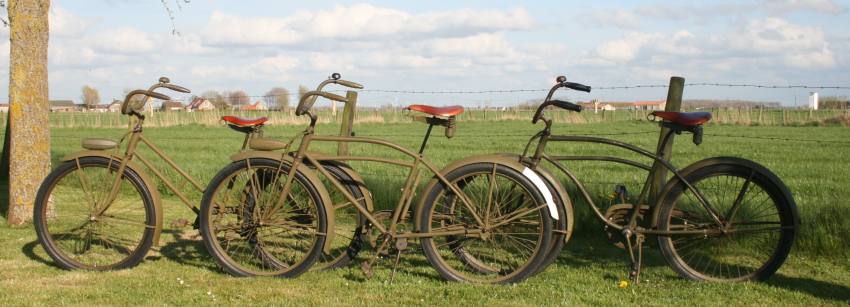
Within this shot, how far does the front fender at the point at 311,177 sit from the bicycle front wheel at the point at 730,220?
2101mm

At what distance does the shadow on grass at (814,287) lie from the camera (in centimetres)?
491

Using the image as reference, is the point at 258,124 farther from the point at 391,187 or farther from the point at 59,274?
the point at 391,187

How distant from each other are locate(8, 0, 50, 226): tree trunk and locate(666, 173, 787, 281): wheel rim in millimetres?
5383

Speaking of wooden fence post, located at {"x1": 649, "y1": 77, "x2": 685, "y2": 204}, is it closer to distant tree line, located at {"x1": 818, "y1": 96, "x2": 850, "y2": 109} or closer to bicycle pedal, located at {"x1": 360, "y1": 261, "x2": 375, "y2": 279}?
bicycle pedal, located at {"x1": 360, "y1": 261, "x2": 375, "y2": 279}

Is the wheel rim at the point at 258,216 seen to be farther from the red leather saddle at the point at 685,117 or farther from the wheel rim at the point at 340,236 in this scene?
the red leather saddle at the point at 685,117

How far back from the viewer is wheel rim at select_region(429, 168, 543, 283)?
16.7 ft

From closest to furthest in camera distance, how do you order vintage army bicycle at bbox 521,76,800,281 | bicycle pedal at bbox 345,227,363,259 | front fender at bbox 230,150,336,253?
vintage army bicycle at bbox 521,76,800,281 → front fender at bbox 230,150,336,253 → bicycle pedal at bbox 345,227,363,259

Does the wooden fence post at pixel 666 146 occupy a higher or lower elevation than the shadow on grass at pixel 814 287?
higher

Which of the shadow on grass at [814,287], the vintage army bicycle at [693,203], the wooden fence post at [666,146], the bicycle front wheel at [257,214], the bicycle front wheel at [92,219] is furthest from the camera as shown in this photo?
the wooden fence post at [666,146]

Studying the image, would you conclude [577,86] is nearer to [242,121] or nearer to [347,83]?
[347,83]

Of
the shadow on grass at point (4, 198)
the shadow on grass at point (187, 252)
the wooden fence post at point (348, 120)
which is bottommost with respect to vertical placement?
the shadow on grass at point (4, 198)

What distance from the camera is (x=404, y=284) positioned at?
5160 mm

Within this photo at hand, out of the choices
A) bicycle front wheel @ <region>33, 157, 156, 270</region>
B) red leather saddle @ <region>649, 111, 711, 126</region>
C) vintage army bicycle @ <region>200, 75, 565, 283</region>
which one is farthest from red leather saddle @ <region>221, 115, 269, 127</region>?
red leather saddle @ <region>649, 111, 711, 126</region>

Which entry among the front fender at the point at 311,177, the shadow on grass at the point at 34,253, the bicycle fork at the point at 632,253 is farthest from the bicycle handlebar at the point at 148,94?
the bicycle fork at the point at 632,253
